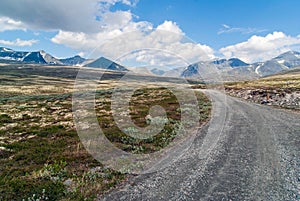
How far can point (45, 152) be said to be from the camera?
47.8 ft

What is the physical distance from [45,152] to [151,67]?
34.4 ft

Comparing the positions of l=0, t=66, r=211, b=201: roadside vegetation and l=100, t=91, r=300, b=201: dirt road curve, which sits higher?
l=100, t=91, r=300, b=201: dirt road curve

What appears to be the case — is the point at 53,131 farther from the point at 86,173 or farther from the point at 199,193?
the point at 199,193

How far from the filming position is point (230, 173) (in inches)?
398

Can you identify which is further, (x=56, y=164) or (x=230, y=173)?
(x=56, y=164)

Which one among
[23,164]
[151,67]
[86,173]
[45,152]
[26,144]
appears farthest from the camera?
[151,67]

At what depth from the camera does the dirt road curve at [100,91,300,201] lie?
27.8 feet

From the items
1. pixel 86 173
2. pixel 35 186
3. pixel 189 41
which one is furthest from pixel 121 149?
pixel 189 41

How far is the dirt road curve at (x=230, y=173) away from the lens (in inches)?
333

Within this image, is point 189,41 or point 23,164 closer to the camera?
point 23,164

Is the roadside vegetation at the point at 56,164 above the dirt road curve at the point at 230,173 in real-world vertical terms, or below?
below

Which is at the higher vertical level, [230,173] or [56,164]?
[230,173]

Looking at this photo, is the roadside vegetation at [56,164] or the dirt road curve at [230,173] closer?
the dirt road curve at [230,173]

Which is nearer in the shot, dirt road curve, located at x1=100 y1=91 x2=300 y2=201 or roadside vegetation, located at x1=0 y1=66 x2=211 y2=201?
dirt road curve, located at x1=100 y1=91 x2=300 y2=201
